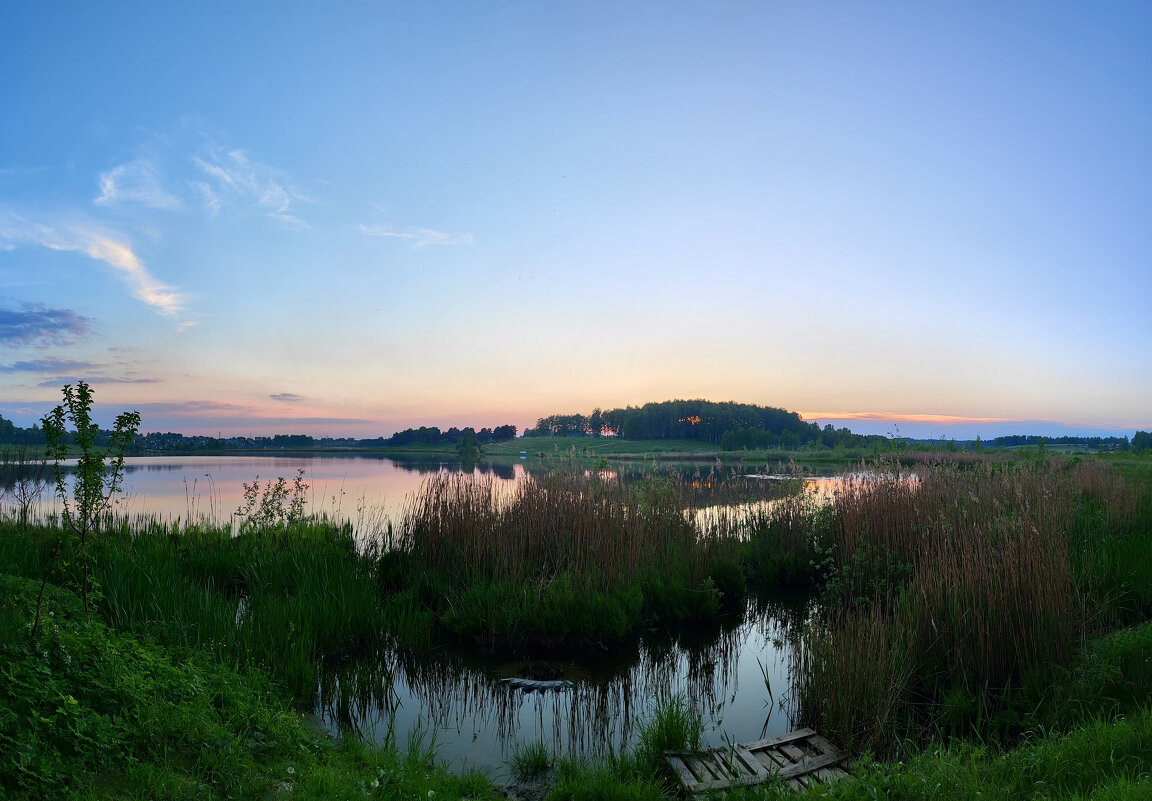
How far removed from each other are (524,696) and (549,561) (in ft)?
9.76

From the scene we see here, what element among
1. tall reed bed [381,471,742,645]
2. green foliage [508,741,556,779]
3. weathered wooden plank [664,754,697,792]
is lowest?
green foliage [508,741,556,779]

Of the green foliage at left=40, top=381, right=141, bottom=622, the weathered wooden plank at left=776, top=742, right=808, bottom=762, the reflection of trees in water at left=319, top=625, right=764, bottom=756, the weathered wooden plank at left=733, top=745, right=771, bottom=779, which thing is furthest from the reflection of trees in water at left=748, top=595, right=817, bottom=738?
the green foliage at left=40, top=381, right=141, bottom=622

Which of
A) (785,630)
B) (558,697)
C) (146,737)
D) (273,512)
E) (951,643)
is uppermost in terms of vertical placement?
(273,512)

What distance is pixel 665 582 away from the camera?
923 cm

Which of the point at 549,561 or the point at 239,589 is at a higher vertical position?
the point at 549,561

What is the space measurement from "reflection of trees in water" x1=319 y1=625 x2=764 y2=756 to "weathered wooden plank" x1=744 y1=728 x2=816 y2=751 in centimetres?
104

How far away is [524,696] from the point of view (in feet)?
20.6

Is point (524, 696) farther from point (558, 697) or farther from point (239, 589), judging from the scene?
point (239, 589)

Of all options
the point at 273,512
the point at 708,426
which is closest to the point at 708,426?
the point at 708,426

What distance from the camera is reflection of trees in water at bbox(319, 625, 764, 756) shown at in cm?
554

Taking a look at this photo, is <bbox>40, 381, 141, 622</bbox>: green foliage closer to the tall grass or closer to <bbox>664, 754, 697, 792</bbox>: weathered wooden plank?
the tall grass

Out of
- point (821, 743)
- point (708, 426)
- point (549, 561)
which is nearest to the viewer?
point (821, 743)

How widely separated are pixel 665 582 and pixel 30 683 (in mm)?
7429

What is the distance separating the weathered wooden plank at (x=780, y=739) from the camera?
4.84 metres
